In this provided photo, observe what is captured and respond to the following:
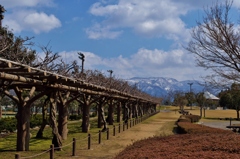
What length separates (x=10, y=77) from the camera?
9953 mm

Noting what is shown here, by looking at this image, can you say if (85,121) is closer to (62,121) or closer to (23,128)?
(62,121)

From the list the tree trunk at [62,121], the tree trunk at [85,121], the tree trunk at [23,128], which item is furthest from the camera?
the tree trunk at [85,121]

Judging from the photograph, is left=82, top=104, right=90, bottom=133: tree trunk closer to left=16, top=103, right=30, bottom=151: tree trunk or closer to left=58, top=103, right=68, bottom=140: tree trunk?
left=58, top=103, right=68, bottom=140: tree trunk

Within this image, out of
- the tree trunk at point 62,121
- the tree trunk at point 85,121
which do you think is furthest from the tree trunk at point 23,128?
the tree trunk at point 85,121

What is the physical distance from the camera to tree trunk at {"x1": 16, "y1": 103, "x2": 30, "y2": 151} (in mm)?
Answer: 14398

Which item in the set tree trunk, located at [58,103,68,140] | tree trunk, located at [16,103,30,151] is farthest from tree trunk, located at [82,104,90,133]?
tree trunk, located at [16,103,30,151]

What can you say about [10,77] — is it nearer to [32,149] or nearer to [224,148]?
[32,149]

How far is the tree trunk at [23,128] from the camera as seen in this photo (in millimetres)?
14398

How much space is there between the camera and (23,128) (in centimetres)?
1452

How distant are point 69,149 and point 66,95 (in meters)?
5.79

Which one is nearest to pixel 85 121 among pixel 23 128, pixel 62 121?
pixel 62 121

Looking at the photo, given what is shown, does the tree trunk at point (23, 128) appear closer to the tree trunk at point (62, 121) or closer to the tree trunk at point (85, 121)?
the tree trunk at point (62, 121)

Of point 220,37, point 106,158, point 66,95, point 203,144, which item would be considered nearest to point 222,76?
point 220,37

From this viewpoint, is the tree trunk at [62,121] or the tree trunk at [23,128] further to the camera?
the tree trunk at [62,121]
